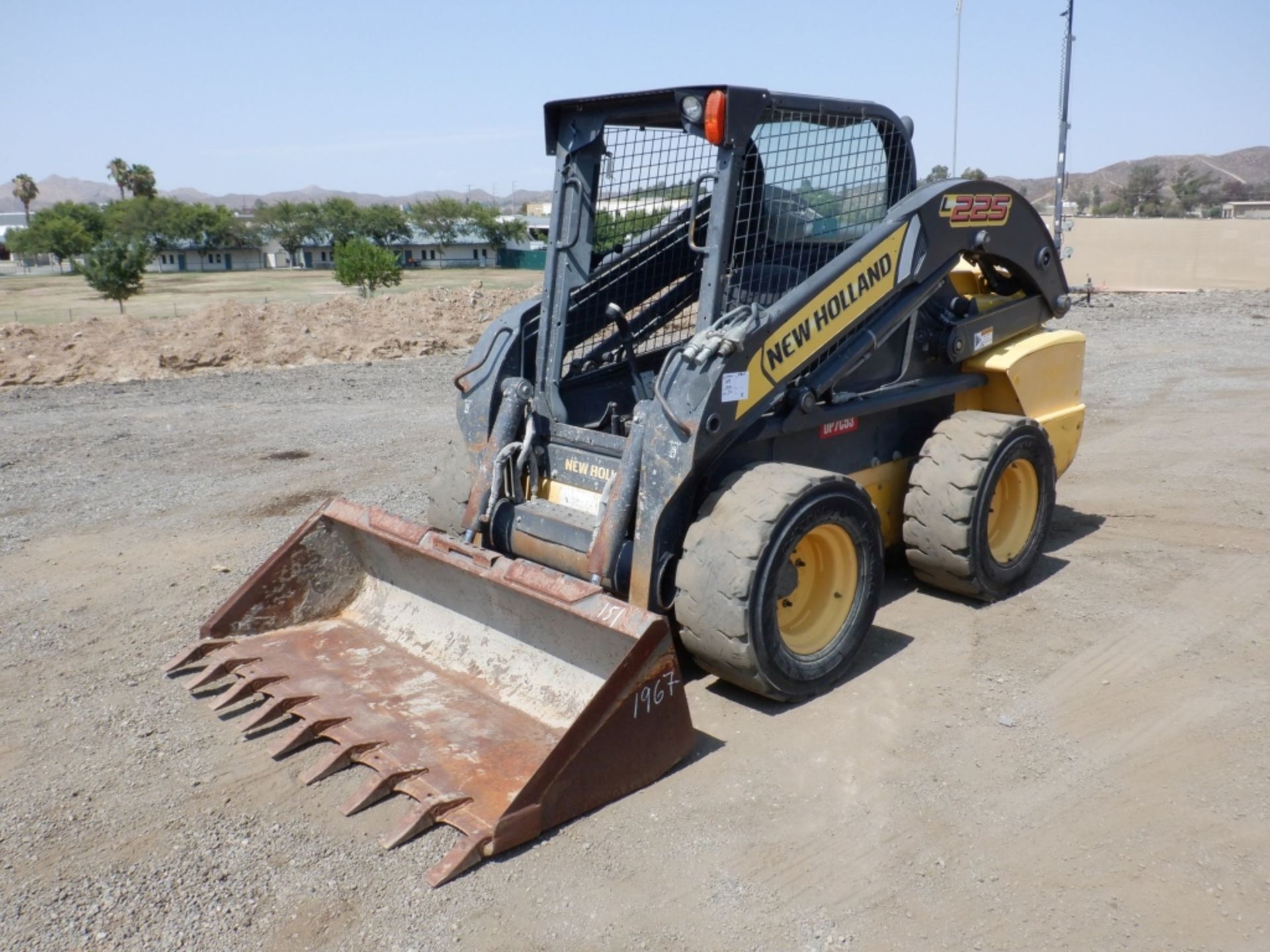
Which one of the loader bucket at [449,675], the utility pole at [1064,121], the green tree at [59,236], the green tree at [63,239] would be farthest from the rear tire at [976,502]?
the green tree at [63,239]

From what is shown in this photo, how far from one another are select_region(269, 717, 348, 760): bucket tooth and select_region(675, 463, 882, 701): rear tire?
1440 millimetres

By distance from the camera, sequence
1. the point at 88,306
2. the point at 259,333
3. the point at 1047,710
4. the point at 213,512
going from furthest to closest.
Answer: the point at 88,306 < the point at 259,333 < the point at 213,512 < the point at 1047,710

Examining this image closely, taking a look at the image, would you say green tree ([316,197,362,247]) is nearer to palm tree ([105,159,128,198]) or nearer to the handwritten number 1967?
palm tree ([105,159,128,198])

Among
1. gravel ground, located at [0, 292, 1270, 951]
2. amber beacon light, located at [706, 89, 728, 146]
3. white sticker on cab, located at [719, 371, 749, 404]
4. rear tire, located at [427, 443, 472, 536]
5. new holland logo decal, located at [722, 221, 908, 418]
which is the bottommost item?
gravel ground, located at [0, 292, 1270, 951]

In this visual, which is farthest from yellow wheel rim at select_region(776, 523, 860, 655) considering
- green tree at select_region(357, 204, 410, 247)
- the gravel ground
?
green tree at select_region(357, 204, 410, 247)

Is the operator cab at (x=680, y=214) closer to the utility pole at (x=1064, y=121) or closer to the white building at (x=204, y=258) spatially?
the utility pole at (x=1064, y=121)

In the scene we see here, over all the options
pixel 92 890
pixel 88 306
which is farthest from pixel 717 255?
pixel 88 306

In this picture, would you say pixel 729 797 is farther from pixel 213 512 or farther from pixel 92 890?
pixel 213 512

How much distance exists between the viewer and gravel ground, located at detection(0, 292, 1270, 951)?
3131 millimetres

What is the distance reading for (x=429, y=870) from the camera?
3332 millimetres

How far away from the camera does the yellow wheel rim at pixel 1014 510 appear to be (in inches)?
225

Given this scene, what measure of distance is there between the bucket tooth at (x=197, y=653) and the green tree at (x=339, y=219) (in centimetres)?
8508

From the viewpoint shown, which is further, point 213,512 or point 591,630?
point 213,512

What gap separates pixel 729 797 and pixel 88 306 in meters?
45.2
